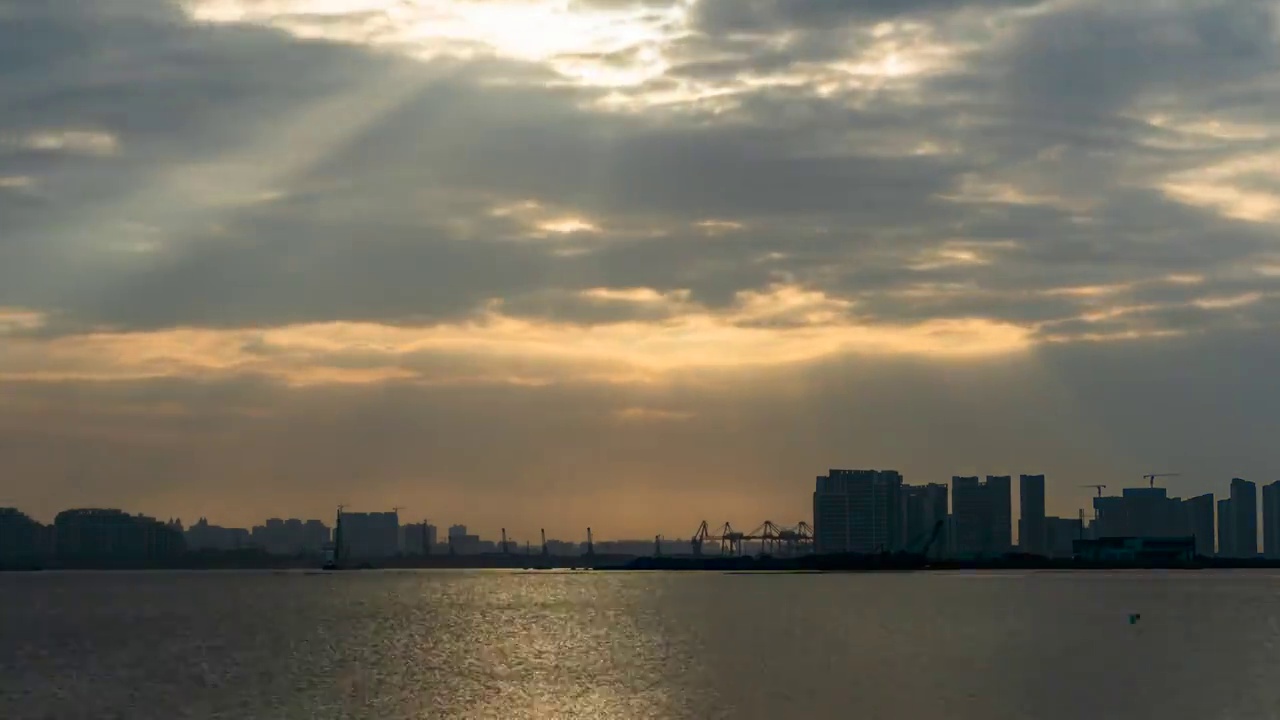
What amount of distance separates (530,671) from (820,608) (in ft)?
308

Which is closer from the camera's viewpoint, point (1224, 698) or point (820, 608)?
point (1224, 698)

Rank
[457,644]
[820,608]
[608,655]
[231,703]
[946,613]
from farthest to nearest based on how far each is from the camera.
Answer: [820,608] → [946,613] → [457,644] → [608,655] → [231,703]

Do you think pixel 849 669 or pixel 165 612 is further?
Result: pixel 165 612

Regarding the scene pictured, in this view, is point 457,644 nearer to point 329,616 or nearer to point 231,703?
point 231,703

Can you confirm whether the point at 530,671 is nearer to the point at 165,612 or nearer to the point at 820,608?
the point at 820,608

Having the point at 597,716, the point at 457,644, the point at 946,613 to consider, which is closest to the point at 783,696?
the point at 597,716

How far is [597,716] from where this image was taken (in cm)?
6944

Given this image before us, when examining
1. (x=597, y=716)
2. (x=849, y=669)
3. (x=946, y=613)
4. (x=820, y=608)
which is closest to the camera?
(x=597, y=716)

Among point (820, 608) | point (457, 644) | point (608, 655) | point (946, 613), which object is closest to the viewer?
point (608, 655)

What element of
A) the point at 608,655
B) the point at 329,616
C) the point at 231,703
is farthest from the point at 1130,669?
the point at 329,616

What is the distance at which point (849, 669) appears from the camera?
90500mm

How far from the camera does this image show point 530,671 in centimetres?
9338

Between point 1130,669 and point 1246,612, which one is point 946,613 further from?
point 1130,669

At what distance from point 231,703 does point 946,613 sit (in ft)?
338
